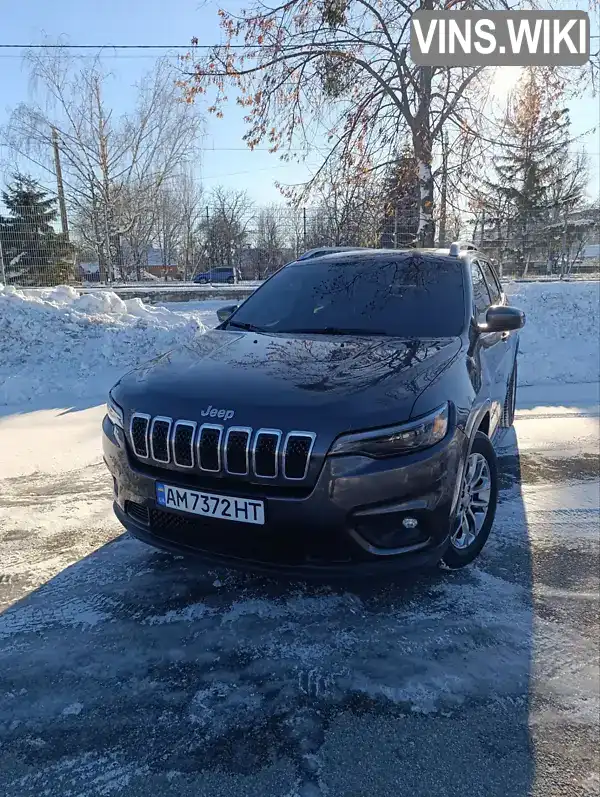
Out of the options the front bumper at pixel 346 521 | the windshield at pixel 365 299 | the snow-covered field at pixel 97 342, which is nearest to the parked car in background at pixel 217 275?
the snow-covered field at pixel 97 342

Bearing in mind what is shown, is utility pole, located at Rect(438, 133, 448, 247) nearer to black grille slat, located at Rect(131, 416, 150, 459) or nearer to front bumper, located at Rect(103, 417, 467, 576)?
front bumper, located at Rect(103, 417, 467, 576)

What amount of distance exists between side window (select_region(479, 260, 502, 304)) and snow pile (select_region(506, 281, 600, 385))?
2.82 metres

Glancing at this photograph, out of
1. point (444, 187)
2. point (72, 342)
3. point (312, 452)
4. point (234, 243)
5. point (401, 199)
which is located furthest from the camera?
point (234, 243)

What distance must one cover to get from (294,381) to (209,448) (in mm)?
528

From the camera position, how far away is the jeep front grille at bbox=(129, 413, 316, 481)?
225 centimetres

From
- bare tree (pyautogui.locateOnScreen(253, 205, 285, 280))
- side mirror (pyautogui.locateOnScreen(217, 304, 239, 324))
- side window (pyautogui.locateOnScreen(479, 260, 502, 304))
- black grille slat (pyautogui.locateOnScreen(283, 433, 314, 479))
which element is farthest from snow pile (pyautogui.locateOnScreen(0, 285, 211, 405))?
bare tree (pyautogui.locateOnScreen(253, 205, 285, 280))

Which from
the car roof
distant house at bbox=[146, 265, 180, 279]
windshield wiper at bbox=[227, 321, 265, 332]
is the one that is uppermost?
distant house at bbox=[146, 265, 180, 279]

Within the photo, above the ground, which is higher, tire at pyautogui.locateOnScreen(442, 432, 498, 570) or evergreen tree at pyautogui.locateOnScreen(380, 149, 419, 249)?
evergreen tree at pyautogui.locateOnScreen(380, 149, 419, 249)

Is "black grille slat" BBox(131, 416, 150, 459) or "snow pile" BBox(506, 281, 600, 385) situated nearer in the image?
"black grille slat" BBox(131, 416, 150, 459)

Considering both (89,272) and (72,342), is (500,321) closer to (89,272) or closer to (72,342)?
(72,342)

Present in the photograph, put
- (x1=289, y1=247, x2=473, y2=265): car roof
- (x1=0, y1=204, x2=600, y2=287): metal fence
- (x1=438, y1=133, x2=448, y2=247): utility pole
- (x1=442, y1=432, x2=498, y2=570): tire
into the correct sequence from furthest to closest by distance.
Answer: (x1=0, y1=204, x2=600, y2=287): metal fence
(x1=438, y1=133, x2=448, y2=247): utility pole
(x1=289, y1=247, x2=473, y2=265): car roof
(x1=442, y1=432, x2=498, y2=570): tire

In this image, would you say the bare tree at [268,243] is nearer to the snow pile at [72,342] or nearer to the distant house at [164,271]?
the distant house at [164,271]

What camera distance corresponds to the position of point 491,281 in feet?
16.0

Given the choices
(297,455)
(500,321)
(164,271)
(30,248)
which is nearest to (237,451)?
(297,455)
